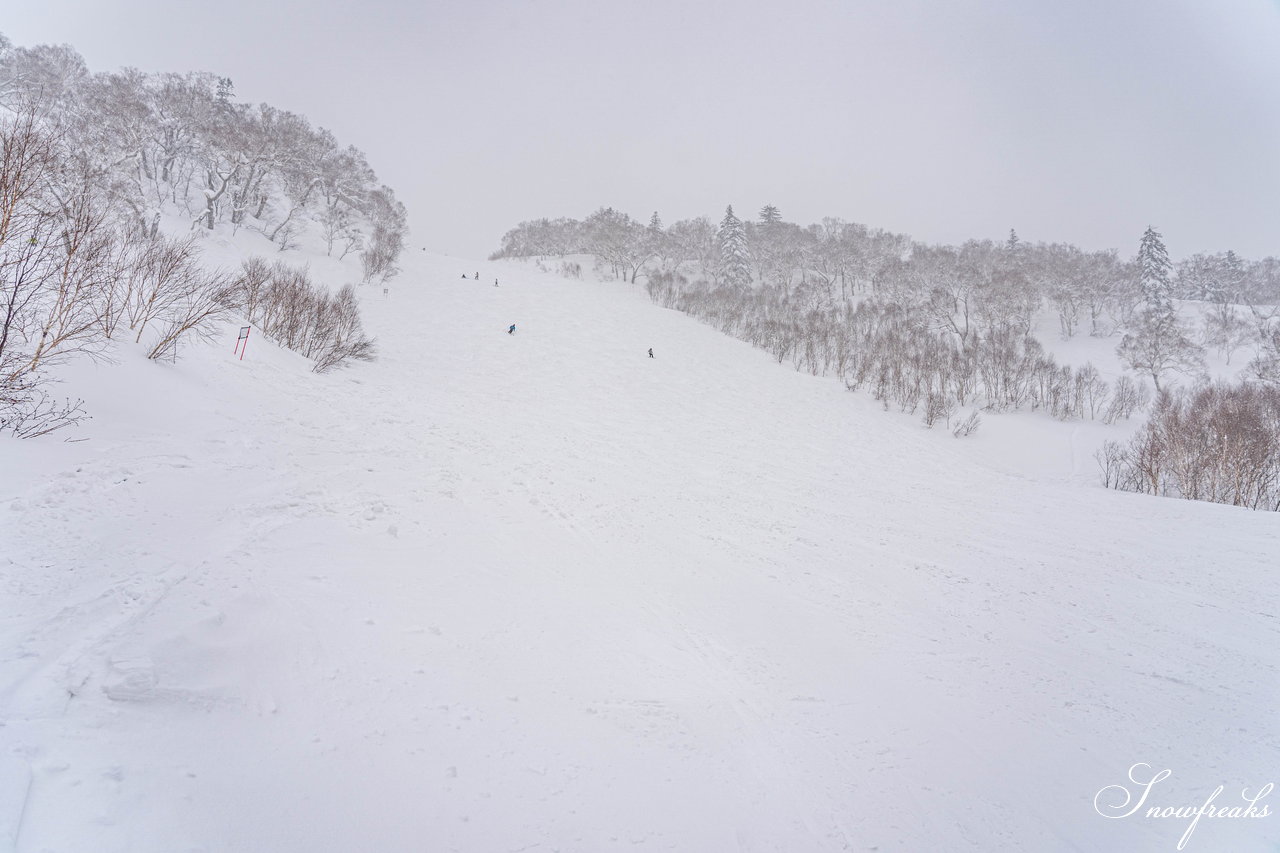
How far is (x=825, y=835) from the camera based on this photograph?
3152 mm

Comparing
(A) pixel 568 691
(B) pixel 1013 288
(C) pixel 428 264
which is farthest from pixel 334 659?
(B) pixel 1013 288

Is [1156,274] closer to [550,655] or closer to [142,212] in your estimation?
[550,655]

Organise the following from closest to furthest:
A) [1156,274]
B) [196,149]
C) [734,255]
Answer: [196,149] < [1156,274] < [734,255]

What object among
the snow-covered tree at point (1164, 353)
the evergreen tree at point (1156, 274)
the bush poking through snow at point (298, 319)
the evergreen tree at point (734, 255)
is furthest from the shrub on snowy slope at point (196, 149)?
the evergreen tree at point (1156, 274)

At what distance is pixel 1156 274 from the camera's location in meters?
48.6

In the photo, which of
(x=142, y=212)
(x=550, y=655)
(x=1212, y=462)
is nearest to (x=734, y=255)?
(x=1212, y=462)

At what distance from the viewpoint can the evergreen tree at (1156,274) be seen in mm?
47938

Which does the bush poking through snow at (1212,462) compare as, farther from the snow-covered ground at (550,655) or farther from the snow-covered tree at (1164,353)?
the snow-covered tree at (1164,353)

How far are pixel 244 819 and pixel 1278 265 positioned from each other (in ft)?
348

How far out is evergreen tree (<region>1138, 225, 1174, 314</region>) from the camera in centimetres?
4794

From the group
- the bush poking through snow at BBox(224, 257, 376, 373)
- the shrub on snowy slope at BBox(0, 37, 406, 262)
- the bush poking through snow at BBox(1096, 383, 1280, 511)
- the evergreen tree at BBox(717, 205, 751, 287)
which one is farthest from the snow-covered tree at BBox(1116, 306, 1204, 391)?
the shrub on snowy slope at BBox(0, 37, 406, 262)

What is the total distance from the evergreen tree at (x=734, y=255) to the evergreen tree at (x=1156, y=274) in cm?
4100

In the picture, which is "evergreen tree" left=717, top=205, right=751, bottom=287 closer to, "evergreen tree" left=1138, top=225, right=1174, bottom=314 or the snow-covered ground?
"evergreen tree" left=1138, top=225, right=1174, bottom=314

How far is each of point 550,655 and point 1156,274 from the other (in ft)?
238
